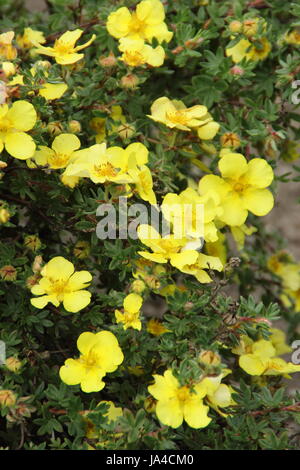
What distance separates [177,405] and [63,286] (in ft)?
1.21

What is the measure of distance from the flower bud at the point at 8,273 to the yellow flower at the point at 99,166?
10.0 inches

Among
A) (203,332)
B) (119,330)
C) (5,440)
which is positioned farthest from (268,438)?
(5,440)

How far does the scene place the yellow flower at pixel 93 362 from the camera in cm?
161

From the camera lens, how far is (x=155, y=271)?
5.55 feet

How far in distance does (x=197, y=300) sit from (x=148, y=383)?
282mm

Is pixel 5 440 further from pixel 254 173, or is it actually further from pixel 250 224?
pixel 250 224

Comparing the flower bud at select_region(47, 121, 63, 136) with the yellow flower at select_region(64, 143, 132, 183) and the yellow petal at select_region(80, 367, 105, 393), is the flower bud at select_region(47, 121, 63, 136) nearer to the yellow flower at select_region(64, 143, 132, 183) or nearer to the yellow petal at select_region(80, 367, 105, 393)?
the yellow flower at select_region(64, 143, 132, 183)

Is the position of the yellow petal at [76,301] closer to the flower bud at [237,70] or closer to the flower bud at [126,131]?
the flower bud at [126,131]

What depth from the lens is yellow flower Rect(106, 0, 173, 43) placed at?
6.40ft

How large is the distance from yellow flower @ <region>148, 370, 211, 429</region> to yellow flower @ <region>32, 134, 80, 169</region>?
0.55 metres

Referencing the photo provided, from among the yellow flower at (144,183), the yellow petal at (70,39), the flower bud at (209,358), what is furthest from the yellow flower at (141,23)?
the flower bud at (209,358)

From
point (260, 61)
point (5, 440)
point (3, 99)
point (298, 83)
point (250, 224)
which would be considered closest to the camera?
point (3, 99)

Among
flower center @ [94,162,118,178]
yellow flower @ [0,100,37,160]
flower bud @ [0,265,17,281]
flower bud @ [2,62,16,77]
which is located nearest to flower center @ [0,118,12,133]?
yellow flower @ [0,100,37,160]

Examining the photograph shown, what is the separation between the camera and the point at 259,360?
5.95ft
